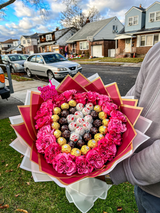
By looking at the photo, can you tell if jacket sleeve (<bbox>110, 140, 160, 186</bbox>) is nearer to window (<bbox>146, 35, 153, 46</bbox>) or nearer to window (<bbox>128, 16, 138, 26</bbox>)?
window (<bbox>146, 35, 153, 46</bbox>)

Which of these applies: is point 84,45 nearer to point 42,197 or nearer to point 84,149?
point 42,197

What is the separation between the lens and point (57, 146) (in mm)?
977

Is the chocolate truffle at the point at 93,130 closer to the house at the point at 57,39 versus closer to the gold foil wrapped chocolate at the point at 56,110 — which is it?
the gold foil wrapped chocolate at the point at 56,110

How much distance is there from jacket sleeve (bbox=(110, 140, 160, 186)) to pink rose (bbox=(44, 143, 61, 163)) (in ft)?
1.14

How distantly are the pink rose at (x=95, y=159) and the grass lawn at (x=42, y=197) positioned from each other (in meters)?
1.54

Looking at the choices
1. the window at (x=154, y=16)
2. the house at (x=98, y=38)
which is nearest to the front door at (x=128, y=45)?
the house at (x=98, y=38)

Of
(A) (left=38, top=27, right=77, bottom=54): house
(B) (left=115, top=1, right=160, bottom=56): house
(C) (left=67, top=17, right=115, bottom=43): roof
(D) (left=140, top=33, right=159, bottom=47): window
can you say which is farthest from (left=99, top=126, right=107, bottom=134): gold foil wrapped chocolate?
(A) (left=38, top=27, right=77, bottom=54): house

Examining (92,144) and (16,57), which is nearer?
(92,144)

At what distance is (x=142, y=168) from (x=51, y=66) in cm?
950

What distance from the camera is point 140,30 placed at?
24.9m

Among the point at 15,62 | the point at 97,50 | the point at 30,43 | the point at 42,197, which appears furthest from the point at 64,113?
the point at 30,43

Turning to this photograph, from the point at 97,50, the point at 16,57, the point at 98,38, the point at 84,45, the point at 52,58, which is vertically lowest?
the point at 52,58

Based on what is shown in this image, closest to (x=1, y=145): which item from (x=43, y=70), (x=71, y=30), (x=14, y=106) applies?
(x=14, y=106)

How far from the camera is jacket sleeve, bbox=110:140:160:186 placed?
0.83 meters
